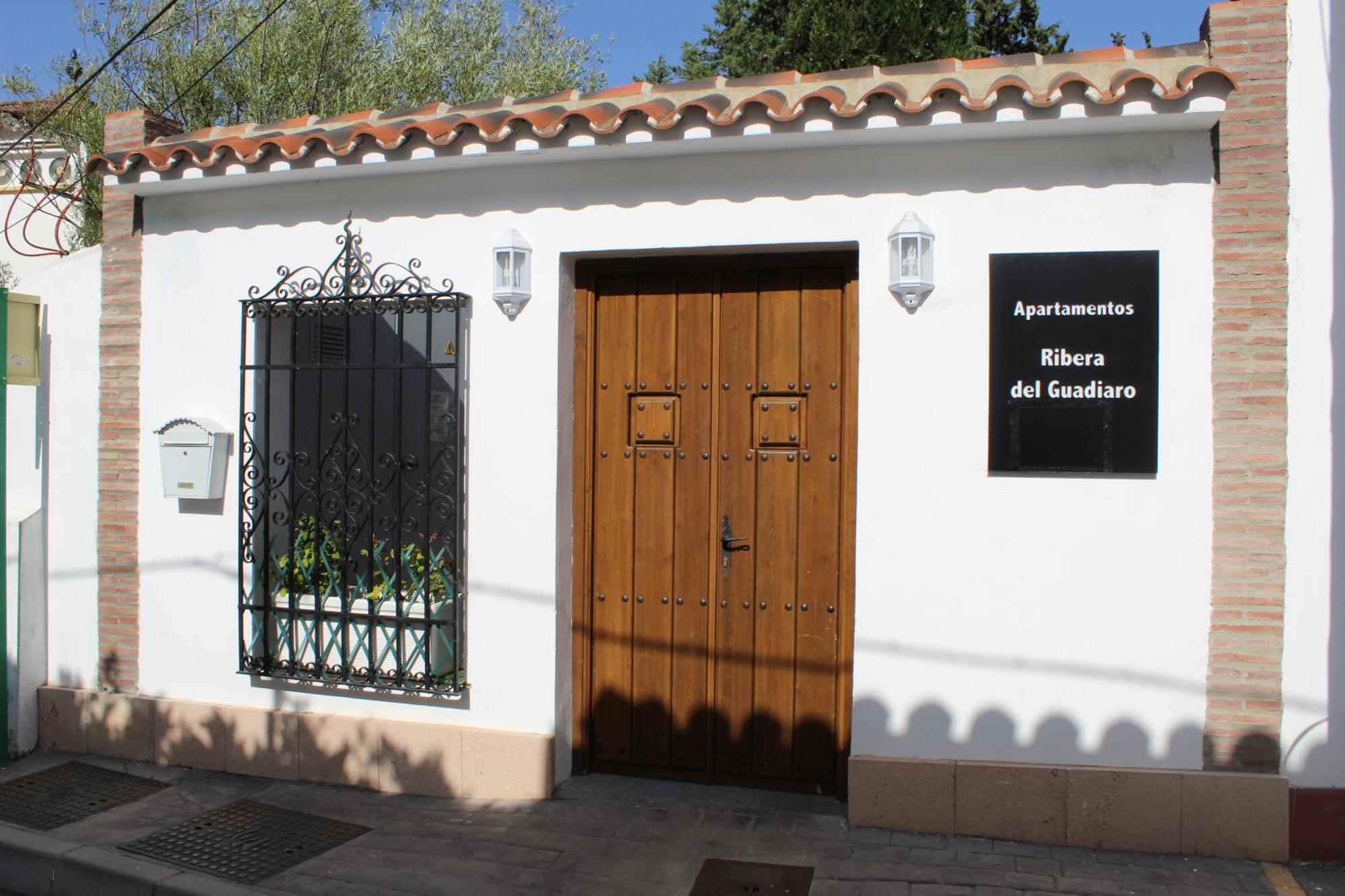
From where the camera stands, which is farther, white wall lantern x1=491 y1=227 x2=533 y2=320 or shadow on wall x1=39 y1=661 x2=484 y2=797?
shadow on wall x1=39 y1=661 x2=484 y2=797

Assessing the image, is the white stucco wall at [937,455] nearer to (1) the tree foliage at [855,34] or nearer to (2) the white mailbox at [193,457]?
(2) the white mailbox at [193,457]

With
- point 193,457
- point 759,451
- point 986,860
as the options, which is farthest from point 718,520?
point 193,457

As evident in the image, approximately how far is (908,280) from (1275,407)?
158 cm

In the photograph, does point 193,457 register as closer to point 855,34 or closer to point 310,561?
point 310,561

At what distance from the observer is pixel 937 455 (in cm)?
482

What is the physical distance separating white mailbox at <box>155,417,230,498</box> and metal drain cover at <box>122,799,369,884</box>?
1648 mm

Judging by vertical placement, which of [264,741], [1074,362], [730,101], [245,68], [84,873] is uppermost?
[245,68]

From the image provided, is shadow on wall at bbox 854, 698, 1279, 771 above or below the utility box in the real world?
below

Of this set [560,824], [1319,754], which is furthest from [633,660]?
[1319,754]

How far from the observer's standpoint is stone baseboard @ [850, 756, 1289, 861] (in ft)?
14.7

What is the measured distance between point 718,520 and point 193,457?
9.20 ft

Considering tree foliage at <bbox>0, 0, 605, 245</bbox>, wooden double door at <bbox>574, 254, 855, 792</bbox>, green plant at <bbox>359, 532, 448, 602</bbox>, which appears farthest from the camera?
tree foliage at <bbox>0, 0, 605, 245</bbox>

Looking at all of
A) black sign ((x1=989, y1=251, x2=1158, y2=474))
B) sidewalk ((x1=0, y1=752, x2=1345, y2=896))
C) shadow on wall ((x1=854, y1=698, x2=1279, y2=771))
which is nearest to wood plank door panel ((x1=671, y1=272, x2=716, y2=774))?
sidewalk ((x1=0, y1=752, x2=1345, y2=896))

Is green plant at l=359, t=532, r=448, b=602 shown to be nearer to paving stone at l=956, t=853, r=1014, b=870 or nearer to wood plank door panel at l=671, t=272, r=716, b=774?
wood plank door panel at l=671, t=272, r=716, b=774
